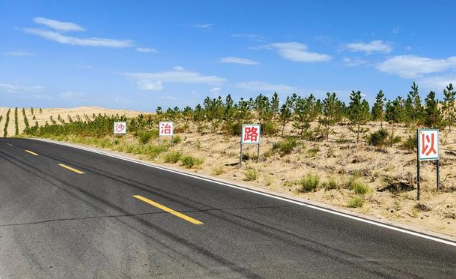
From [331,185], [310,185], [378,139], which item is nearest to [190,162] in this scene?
[310,185]

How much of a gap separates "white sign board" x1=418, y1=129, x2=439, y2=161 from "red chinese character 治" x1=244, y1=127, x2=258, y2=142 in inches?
→ 283

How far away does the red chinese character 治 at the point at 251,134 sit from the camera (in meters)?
15.5

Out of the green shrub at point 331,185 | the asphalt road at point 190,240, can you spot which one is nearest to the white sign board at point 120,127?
the asphalt road at point 190,240

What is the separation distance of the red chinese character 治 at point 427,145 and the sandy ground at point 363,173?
3.72 ft

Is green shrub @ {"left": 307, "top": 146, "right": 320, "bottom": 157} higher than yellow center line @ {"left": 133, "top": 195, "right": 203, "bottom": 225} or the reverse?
higher

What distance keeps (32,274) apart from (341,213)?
615 cm

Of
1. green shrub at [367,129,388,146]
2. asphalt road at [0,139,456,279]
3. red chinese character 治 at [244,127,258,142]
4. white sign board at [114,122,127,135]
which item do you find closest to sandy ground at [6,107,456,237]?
green shrub at [367,129,388,146]

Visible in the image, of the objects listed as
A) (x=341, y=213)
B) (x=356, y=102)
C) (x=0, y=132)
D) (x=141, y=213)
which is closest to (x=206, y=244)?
(x=141, y=213)

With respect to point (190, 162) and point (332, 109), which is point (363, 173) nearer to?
point (190, 162)

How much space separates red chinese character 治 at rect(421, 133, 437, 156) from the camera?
934 cm

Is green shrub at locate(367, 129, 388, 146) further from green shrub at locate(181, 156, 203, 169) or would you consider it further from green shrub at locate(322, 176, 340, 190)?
green shrub at locate(181, 156, 203, 169)

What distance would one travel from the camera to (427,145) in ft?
31.0

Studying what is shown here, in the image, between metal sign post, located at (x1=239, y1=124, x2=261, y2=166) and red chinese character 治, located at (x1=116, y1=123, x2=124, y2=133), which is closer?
metal sign post, located at (x1=239, y1=124, x2=261, y2=166)

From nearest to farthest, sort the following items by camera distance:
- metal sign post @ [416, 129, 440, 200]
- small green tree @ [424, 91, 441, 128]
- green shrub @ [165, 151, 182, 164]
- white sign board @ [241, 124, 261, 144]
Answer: metal sign post @ [416, 129, 440, 200], white sign board @ [241, 124, 261, 144], green shrub @ [165, 151, 182, 164], small green tree @ [424, 91, 441, 128]
